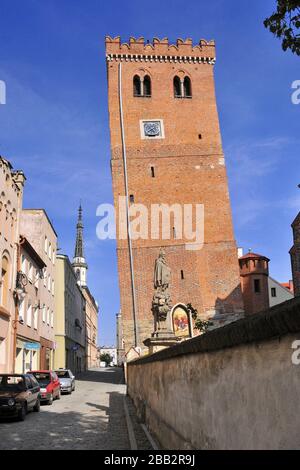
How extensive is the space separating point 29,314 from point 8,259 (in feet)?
20.6

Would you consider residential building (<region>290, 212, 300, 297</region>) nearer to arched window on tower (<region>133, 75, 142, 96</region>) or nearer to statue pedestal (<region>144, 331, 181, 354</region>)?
arched window on tower (<region>133, 75, 142, 96</region>)

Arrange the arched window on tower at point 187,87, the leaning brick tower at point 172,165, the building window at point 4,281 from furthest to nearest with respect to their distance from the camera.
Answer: the arched window on tower at point 187,87 < the leaning brick tower at point 172,165 < the building window at point 4,281

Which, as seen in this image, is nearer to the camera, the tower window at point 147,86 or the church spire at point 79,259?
the tower window at point 147,86

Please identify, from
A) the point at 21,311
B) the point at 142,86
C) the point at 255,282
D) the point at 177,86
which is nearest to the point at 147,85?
the point at 142,86

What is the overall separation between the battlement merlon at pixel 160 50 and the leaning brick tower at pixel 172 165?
89 mm

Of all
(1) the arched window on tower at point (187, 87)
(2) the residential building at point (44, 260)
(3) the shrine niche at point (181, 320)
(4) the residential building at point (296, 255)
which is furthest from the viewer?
(1) the arched window on tower at point (187, 87)

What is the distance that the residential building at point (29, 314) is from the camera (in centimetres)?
2828

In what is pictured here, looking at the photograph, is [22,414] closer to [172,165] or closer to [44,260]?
[44,260]

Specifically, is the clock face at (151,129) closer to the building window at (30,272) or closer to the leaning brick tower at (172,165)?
the leaning brick tower at (172,165)

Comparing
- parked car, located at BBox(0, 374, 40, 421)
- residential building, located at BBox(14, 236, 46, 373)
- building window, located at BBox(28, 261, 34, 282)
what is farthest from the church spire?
parked car, located at BBox(0, 374, 40, 421)

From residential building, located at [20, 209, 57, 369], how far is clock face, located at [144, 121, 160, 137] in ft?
36.4

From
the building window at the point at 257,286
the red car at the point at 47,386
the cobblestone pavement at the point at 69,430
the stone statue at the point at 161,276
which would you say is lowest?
the cobblestone pavement at the point at 69,430

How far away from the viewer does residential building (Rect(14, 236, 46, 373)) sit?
1113 inches

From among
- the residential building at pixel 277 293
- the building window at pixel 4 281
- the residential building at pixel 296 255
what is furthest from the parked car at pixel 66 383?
the residential building at pixel 277 293
